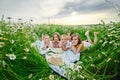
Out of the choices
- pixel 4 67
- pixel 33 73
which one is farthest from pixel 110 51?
pixel 4 67

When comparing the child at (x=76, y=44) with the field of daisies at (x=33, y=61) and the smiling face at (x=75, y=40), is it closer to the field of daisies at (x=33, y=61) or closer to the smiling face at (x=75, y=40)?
the smiling face at (x=75, y=40)

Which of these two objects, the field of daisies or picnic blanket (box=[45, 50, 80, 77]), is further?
picnic blanket (box=[45, 50, 80, 77])

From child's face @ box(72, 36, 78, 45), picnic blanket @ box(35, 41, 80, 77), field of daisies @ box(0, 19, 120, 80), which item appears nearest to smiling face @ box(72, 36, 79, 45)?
child's face @ box(72, 36, 78, 45)

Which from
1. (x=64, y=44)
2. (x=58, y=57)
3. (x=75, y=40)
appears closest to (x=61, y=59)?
(x=58, y=57)

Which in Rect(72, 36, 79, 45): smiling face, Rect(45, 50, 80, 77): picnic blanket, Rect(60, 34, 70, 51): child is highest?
Rect(72, 36, 79, 45): smiling face

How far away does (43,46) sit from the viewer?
685cm

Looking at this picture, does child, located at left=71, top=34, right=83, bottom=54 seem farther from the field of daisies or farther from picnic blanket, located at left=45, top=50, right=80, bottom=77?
the field of daisies

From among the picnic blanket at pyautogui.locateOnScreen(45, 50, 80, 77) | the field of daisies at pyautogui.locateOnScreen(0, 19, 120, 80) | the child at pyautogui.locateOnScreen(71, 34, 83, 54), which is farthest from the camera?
the child at pyautogui.locateOnScreen(71, 34, 83, 54)

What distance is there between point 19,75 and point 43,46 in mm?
2262

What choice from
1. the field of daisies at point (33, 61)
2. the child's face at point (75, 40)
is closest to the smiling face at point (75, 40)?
the child's face at point (75, 40)

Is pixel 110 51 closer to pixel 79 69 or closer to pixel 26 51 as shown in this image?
pixel 79 69

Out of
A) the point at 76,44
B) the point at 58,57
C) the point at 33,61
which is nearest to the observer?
the point at 33,61

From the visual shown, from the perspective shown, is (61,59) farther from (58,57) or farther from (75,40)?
(75,40)

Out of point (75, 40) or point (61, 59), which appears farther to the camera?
point (75, 40)
